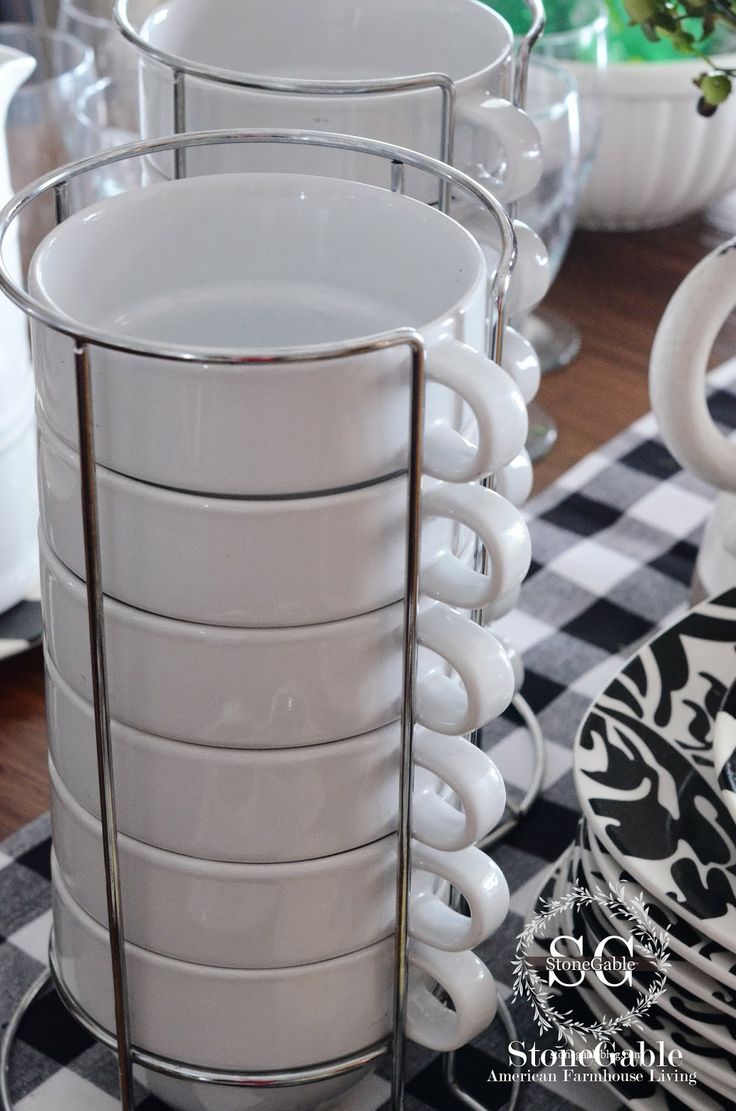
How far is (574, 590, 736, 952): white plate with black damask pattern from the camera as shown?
1.05ft

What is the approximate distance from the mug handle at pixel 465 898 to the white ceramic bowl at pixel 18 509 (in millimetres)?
238

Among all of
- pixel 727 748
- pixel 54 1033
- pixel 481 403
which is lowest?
pixel 54 1033

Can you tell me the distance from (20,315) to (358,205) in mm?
229

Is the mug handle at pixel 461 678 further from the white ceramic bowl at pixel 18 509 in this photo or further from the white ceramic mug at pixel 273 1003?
the white ceramic bowl at pixel 18 509

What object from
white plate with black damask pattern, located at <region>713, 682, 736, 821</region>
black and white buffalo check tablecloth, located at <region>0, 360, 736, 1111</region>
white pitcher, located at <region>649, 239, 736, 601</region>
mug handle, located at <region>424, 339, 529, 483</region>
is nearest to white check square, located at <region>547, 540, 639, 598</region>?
black and white buffalo check tablecloth, located at <region>0, 360, 736, 1111</region>

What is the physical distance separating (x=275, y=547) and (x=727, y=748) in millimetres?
137

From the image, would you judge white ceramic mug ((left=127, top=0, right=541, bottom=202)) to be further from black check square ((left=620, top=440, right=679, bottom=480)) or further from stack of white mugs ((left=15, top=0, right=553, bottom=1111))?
black check square ((left=620, top=440, right=679, bottom=480))

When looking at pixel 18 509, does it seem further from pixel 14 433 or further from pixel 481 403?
pixel 481 403

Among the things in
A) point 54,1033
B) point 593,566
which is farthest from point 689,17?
point 54,1033

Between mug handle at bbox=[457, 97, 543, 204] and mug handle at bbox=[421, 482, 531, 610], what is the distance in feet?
0.42

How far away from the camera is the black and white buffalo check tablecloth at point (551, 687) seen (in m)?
0.36

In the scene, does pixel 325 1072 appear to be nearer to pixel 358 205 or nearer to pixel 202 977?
pixel 202 977

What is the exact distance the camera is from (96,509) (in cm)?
25

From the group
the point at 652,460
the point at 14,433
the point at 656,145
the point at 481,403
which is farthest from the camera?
the point at 656,145
